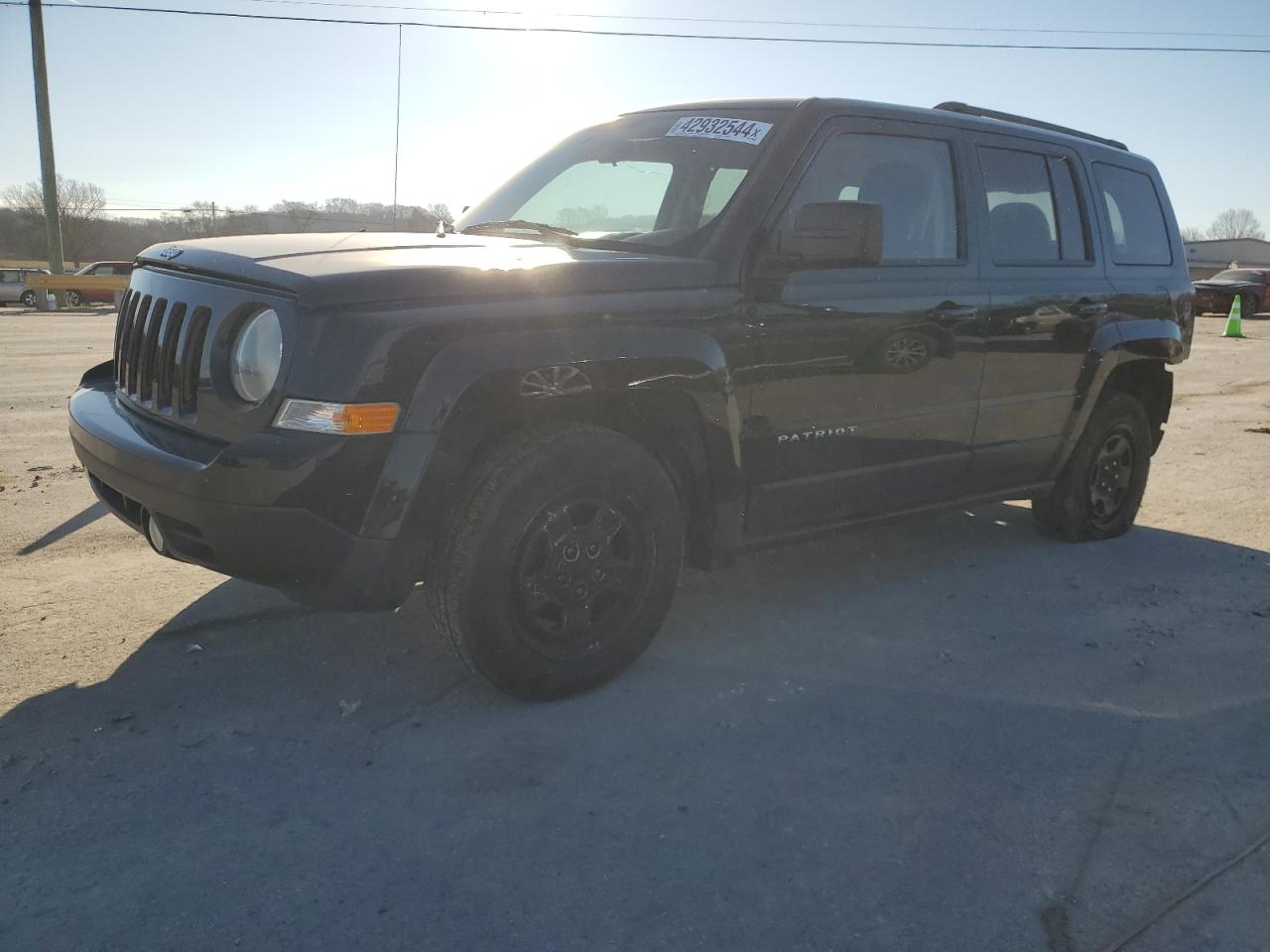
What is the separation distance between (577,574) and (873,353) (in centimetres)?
146

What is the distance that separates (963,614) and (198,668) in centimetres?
290

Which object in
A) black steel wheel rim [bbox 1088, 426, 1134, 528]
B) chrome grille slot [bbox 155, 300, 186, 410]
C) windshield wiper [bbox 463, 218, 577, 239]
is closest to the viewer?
chrome grille slot [bbox 155, 300, 186, 410]

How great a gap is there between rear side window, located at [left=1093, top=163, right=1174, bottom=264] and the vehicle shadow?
199 cm

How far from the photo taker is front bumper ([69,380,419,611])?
2.78 m

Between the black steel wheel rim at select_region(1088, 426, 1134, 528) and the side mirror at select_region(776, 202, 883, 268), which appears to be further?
the black steel wheel rim at select_region(1088, 426, 1134, 528)

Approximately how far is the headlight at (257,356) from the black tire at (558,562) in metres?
0.62

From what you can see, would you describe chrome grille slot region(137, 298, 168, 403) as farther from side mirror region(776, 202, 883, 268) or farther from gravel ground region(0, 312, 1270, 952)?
side mirror region(776, 202, 883, 268)

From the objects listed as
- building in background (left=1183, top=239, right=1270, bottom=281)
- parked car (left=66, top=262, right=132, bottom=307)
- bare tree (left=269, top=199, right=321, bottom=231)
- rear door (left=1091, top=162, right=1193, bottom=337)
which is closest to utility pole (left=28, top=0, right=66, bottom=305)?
parked car (left=66, top=262, right=132, bottom=307)

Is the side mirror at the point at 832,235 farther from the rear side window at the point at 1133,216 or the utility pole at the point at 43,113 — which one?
the utility pole at the point at 43,113

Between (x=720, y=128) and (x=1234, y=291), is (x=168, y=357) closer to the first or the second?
(x=720, y=128)

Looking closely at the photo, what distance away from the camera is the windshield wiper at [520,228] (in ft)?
13.0

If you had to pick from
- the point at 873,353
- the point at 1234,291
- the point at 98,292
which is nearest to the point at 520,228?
the point at 873,353

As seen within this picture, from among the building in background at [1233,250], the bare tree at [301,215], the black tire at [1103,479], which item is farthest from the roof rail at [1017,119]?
the building in background at [1233,250]

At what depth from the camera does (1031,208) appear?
15.5ft
